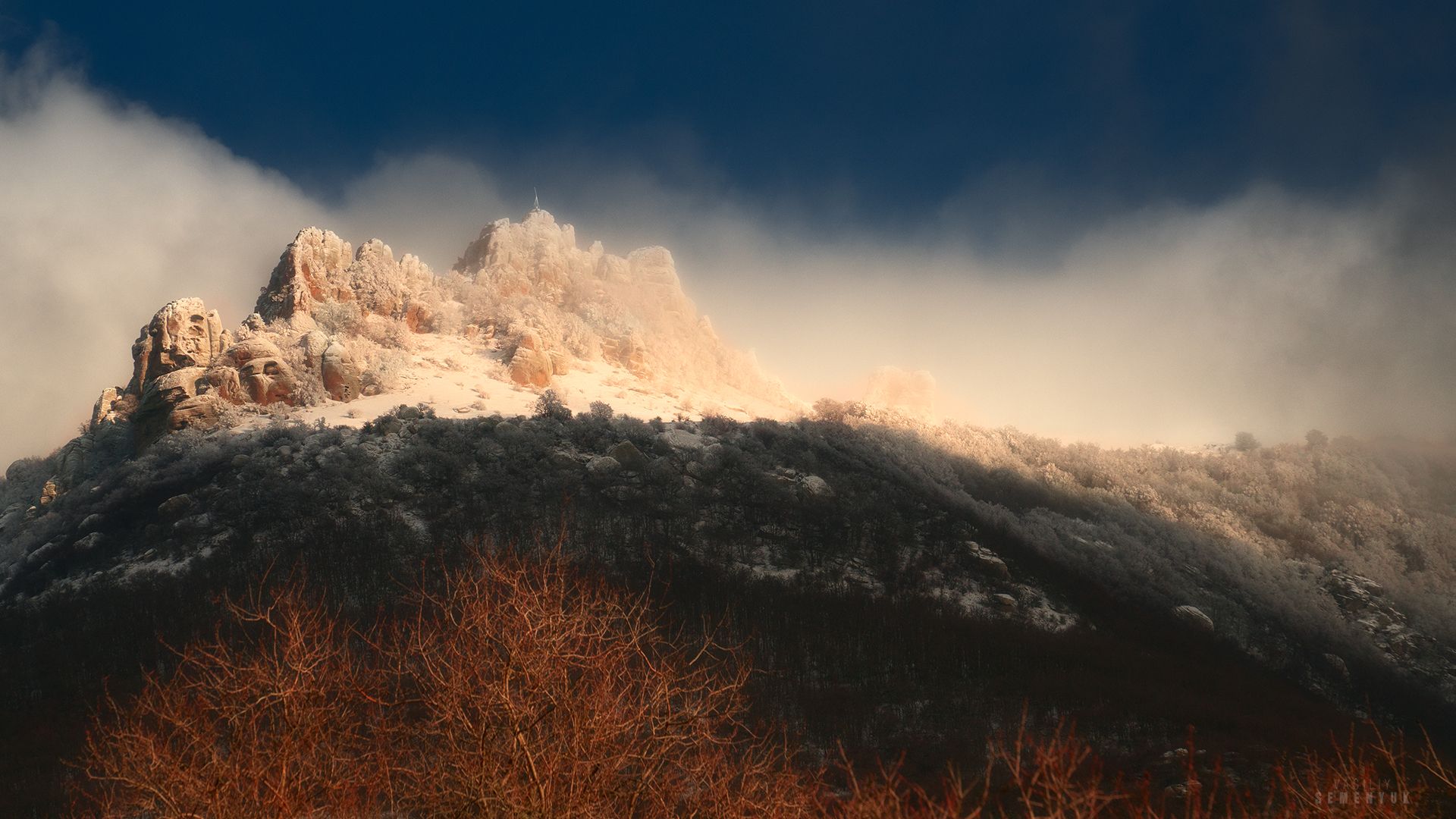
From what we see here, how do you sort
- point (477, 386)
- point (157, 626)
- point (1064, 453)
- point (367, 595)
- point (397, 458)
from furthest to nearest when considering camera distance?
point (1064, 453) → point (477, 386) → point (397, 458) → point (367, 595) → point (157, 626)

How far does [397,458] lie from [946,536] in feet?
133

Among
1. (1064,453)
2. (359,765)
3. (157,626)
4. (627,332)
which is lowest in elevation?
(157,626)

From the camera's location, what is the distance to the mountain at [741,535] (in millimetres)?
36219

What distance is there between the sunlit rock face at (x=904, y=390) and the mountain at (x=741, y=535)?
23.0 metres

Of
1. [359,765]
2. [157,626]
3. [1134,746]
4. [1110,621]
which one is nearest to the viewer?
[359,765]

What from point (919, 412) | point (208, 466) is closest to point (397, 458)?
point (208, 466)

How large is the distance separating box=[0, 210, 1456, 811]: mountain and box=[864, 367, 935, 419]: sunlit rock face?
23.0 m

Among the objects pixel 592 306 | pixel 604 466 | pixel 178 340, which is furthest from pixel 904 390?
pixel 178 340

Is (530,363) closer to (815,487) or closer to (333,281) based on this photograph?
(333,281)

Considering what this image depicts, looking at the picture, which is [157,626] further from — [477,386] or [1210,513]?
[1210,513]

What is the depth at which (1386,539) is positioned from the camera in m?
70.2

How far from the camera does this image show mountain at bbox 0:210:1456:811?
119 feet

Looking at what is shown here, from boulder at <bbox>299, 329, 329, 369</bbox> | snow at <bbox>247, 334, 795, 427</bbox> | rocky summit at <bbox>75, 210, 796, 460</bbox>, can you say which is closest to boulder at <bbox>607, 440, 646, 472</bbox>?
snow at <bbox>247, 334, 795, 427</bbox>

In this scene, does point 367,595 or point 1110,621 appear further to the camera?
point 1110,621
